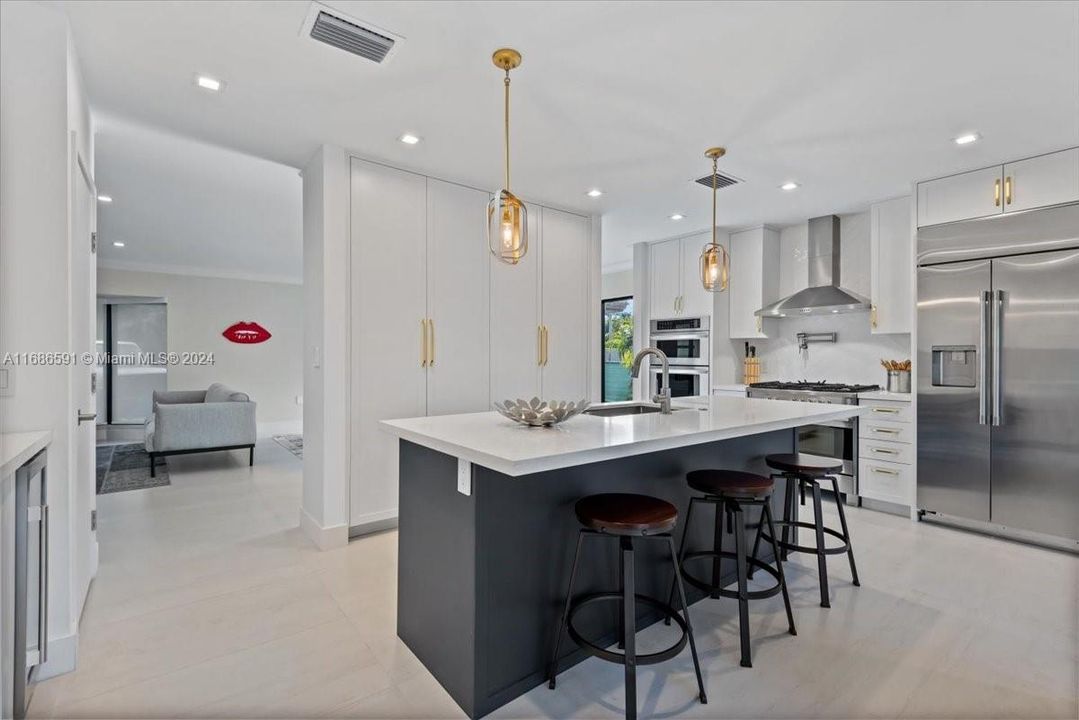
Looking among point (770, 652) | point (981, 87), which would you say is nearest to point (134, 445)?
point (770, 652)

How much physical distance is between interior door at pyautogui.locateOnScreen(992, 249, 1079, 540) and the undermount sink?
2.31 meters

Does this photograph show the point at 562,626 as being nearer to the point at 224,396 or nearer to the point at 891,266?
the point at 891,266

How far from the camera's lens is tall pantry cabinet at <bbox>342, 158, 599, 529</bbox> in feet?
11.5

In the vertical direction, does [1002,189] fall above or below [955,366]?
above

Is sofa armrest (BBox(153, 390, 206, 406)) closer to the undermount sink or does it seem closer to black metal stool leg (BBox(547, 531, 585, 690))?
the undermount sink

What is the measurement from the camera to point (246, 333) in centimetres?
856

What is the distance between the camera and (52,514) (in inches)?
78.3

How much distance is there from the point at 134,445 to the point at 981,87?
8.70m

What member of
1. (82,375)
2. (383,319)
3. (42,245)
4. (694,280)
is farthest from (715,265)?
(82,375)

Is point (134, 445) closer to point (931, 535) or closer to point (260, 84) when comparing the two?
point (260, 84)

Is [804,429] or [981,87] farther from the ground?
[981,87]

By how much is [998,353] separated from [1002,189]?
1.06 meters

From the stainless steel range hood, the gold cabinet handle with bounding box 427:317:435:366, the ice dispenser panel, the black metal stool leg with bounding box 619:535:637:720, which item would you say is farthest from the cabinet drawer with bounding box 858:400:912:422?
the gold cabinet handle with bounding box 427:317:435:366

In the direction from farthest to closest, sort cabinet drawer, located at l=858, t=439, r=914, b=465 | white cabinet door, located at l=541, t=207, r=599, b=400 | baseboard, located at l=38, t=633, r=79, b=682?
white cabinet door, located at l=541, t=207, r=599, b=400
cabinet drawer, located at l=858, t=439, r=914, b=465
baseboard, located at l=38, t=633, r=79, b=682
